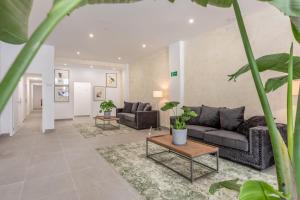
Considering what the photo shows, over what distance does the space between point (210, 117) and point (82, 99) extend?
815cm

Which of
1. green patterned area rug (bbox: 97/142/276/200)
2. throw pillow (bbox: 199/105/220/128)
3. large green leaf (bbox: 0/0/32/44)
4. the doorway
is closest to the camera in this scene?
large green leaf (bbox: 0/0/32/44)

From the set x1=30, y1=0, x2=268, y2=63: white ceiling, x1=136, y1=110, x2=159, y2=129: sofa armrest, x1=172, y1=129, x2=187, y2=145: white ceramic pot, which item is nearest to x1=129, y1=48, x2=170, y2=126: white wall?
x1=136, y1=110, x2=159, y2=129: sofa armrest

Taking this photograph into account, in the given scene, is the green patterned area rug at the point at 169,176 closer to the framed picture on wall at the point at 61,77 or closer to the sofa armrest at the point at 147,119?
the sofa armrest at the point at 147,119

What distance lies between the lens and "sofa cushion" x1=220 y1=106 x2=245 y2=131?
3.48m

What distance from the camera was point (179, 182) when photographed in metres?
2.39

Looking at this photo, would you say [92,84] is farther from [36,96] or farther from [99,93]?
[36,96]

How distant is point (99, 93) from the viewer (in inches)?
403

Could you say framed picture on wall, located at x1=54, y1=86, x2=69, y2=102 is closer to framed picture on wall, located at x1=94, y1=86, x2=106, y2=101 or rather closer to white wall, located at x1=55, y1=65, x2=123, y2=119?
white wall, located at x1=55, y1=65, x2=123, y2=119

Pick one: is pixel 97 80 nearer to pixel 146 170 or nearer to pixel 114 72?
pixel 114 72

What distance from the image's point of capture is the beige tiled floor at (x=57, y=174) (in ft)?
6.98

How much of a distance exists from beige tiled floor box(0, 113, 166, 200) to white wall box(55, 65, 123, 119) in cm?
495

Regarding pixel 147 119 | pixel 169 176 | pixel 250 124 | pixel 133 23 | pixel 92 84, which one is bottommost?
pixel 169 176

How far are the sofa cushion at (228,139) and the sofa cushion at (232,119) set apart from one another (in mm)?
201

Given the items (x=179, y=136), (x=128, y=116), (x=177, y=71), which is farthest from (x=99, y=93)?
(x=179, y=136)
